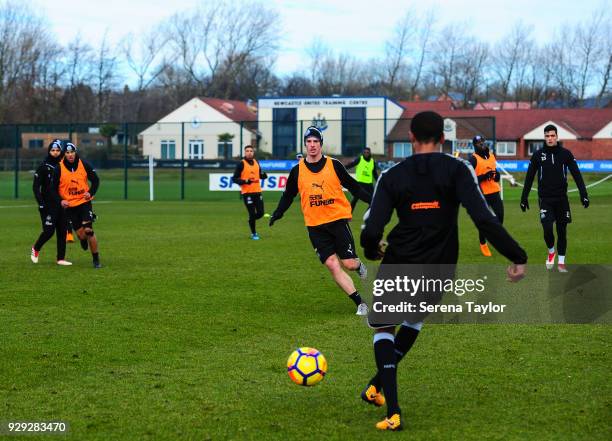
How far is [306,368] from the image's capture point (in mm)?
6141

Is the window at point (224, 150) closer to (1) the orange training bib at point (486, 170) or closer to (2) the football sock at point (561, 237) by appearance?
(1) the orange training bib at point (486, 170)

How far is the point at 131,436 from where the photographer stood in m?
5.39

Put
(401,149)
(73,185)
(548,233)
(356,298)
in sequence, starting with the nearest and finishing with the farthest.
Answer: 1. (356,298)
2. (548,233)
3. (73,185)
4. (401,149)

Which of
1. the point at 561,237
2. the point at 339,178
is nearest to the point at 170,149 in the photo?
the point at 561,237

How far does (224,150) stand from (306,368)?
36.0 meters

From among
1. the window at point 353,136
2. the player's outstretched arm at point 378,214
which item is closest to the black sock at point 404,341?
the player's outstretched arm at point 378,214

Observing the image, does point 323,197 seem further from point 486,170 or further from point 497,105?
point 497,105

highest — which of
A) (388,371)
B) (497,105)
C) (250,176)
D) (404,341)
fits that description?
(497,105)

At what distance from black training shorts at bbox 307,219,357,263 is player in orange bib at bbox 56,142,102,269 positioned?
501cm

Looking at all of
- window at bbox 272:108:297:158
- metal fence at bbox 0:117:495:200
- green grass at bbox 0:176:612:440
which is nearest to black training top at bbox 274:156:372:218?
green grass at bbox 0:176:612:440

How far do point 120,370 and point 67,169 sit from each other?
23.3ft

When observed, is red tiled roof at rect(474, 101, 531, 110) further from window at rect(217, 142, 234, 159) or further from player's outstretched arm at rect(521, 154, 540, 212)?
player's outstretched arm at rect(521, 154, 540, 212)

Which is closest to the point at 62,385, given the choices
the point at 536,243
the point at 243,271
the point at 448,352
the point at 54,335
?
the point at 54,335

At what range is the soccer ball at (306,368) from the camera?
6.13 m
